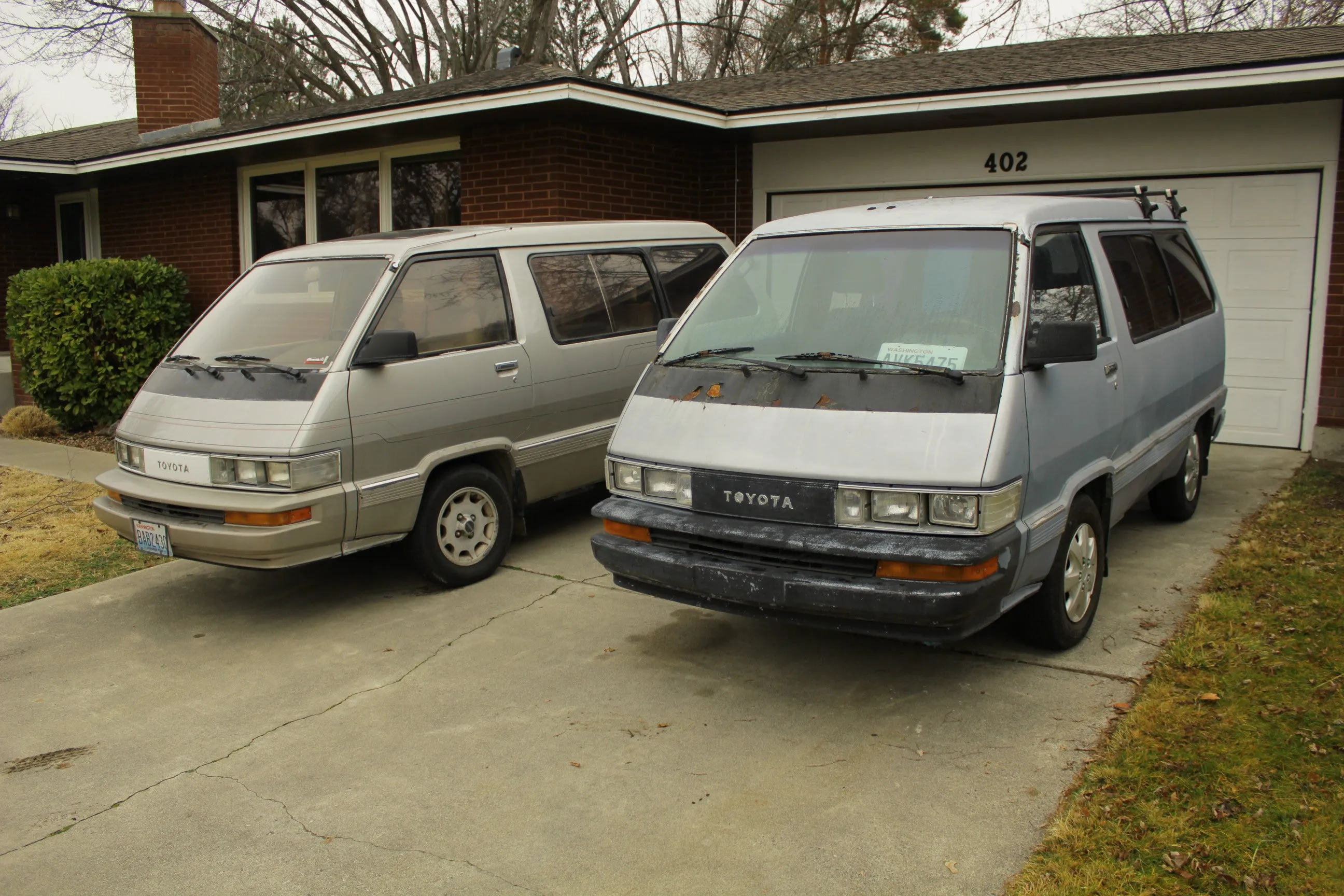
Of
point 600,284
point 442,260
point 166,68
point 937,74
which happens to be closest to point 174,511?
point 442,260

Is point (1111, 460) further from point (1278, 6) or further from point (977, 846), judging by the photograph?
point (1278, 6)

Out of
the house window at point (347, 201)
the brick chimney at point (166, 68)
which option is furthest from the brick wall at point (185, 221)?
the house window at point (347, 201)

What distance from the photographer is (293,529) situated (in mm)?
5430

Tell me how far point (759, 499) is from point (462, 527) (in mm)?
2438

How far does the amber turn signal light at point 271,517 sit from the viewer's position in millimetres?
5414

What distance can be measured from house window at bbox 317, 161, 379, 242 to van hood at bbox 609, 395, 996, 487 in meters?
8.36

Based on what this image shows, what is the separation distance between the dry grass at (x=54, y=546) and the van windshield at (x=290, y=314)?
164 cm

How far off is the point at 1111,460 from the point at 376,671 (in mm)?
3595

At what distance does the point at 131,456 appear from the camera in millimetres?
6094

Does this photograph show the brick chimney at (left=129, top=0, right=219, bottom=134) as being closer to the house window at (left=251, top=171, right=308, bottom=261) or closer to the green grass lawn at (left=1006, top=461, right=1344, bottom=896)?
the house window at (left=251, top=171, right=308, bottom=261)

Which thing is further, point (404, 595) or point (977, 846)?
point (404, 595)

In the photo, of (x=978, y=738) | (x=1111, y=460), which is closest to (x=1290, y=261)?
(x=1111, y=460)

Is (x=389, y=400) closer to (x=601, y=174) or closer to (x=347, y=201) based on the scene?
(x=601, y=174)

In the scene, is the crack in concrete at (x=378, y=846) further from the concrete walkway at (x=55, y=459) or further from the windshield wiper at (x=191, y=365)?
the concrete walkway at (x=55, y=459)
